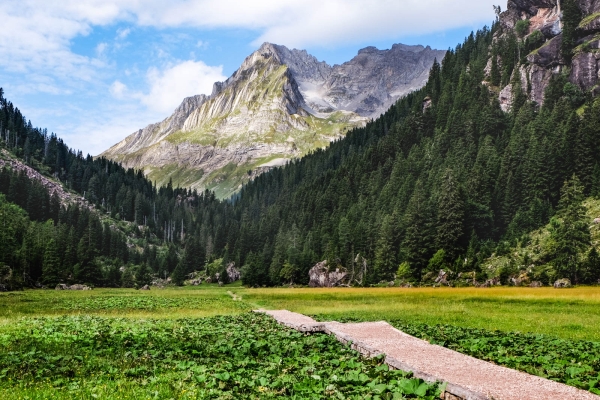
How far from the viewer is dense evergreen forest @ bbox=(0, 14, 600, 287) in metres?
106

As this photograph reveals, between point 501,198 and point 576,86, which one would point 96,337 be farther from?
point 576,86

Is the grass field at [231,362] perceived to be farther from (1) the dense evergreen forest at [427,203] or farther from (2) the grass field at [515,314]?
(1) the dense evergreen forest at [427,203]

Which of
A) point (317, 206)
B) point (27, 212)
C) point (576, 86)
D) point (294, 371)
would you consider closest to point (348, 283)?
point (317, 206)

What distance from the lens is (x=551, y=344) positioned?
19.0m

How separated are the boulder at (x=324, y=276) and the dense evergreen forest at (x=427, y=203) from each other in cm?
376

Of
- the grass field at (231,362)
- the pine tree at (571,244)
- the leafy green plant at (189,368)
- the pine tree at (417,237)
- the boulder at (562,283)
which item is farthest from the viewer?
the pine tree at (417,237)

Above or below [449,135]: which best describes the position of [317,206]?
Answer: below

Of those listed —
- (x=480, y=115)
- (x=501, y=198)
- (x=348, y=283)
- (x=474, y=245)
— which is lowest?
(x=348, y=283)

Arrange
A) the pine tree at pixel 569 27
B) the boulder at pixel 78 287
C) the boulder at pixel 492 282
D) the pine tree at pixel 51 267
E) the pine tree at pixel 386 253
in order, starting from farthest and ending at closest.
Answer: the pine tree at pixel 569 27, the pine tree at pixel 386 253, the pine tree at pixel 51 267, the boulder at pixel 78 287, the boulder at pixel 492 282

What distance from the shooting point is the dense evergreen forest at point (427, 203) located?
106 m

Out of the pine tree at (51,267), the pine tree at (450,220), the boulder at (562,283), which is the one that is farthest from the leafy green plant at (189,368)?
the pine tree at (51,267)

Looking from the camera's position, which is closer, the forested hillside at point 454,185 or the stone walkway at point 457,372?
the stone walkway at point 457,372

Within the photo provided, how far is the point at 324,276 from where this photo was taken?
125 meters

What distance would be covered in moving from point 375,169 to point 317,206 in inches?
1191
